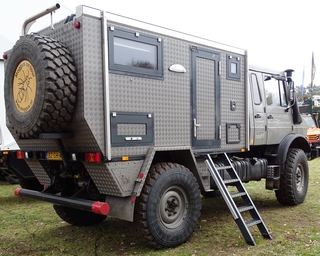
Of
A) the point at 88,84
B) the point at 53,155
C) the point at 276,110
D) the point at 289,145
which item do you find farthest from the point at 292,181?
the point at 88,84

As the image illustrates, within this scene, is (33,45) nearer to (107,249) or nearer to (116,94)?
(116,94)

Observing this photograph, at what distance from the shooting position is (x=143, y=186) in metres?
4.52

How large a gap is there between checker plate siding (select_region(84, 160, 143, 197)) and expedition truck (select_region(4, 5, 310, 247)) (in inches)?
0.5

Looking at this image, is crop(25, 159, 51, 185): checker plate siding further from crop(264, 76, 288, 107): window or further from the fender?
crop(264, 76, 288, 107): window

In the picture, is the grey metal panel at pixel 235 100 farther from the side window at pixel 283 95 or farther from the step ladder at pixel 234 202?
the side window at pixel 283 95

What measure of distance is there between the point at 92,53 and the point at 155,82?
964 millimetres

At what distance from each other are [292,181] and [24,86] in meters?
4.93

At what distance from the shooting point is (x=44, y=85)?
4000 millimetres

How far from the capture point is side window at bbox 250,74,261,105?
6.72m

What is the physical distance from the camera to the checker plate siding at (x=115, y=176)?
14.0 feet

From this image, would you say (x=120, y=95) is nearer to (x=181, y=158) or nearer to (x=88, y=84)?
(x=88, y=84)

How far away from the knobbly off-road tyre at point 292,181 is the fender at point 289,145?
0.61 ft

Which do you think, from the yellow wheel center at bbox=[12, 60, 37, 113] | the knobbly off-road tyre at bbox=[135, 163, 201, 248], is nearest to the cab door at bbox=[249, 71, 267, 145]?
the knobbly off-road tyre at bbox=[135, 163, 201, 248]

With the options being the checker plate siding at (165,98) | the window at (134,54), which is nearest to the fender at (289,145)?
the checker plate siding at (165,98)
